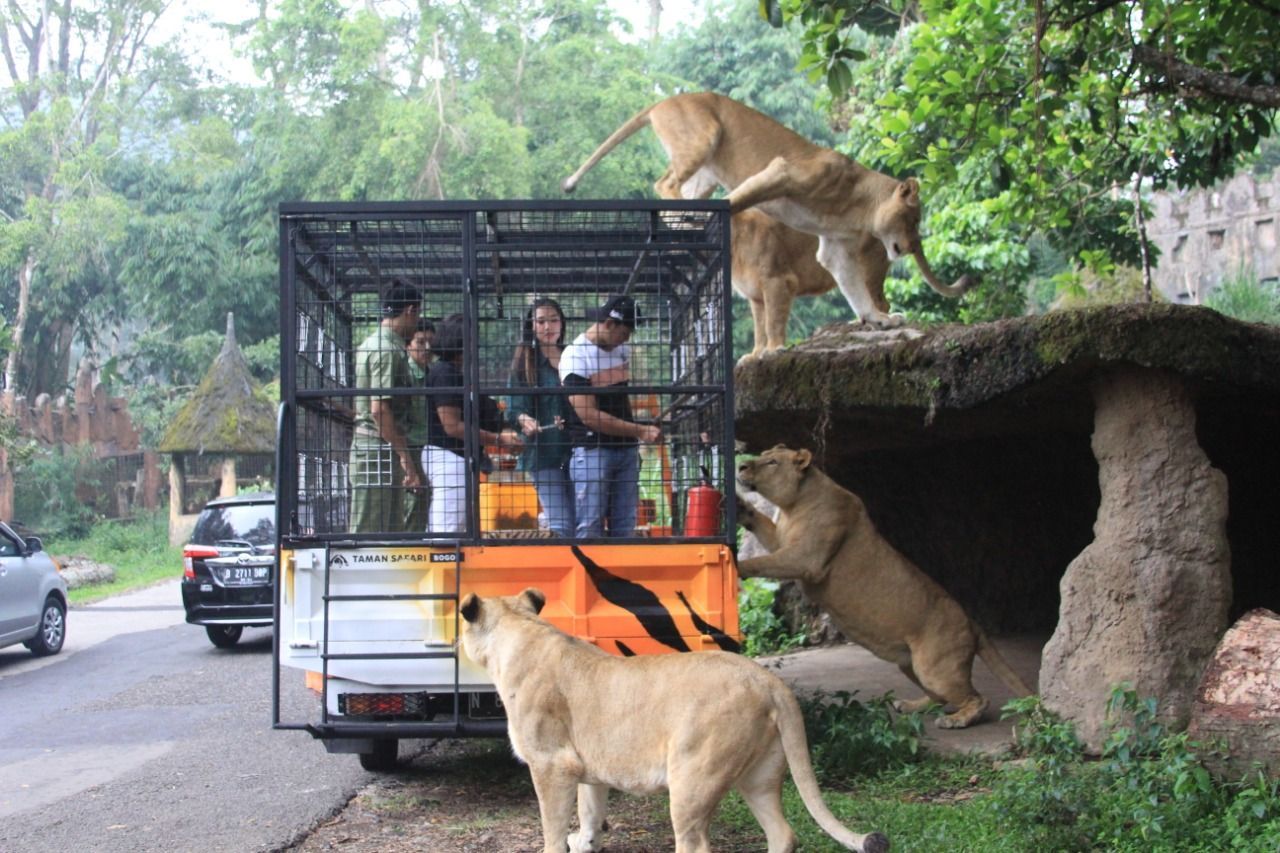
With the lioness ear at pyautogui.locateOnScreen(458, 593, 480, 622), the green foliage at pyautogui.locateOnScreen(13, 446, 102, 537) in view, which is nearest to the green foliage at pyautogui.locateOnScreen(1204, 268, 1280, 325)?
the lioness ear at pyautogui.locateOnScreen(458, 593, 480, 622)

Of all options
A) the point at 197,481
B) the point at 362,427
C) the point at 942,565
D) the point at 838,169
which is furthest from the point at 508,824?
the point at 197,481

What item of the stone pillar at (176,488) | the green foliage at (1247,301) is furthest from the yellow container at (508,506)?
the stone pillar at (176,488)

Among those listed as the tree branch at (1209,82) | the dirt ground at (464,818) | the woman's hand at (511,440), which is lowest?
the dirt ground at (464,818)

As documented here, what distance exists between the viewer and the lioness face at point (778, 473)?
811cm

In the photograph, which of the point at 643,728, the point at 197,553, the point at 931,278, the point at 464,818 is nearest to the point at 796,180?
the point at 931,278

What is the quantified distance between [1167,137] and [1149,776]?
676 centimetres

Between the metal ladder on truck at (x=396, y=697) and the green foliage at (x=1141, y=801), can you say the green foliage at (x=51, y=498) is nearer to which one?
the metal ladder on truck at (x=396, y=697)

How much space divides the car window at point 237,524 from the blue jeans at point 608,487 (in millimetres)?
8008

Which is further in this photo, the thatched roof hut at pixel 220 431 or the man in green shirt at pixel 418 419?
the thatched roof hut at pixel 220 431

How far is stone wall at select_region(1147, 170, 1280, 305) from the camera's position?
24.8 m

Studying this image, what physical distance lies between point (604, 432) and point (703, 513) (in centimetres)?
65

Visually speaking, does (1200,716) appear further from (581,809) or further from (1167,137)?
(1167,137)

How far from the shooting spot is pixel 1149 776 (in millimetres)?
5969

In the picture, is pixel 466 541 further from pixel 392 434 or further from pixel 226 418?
pixel 226 418
